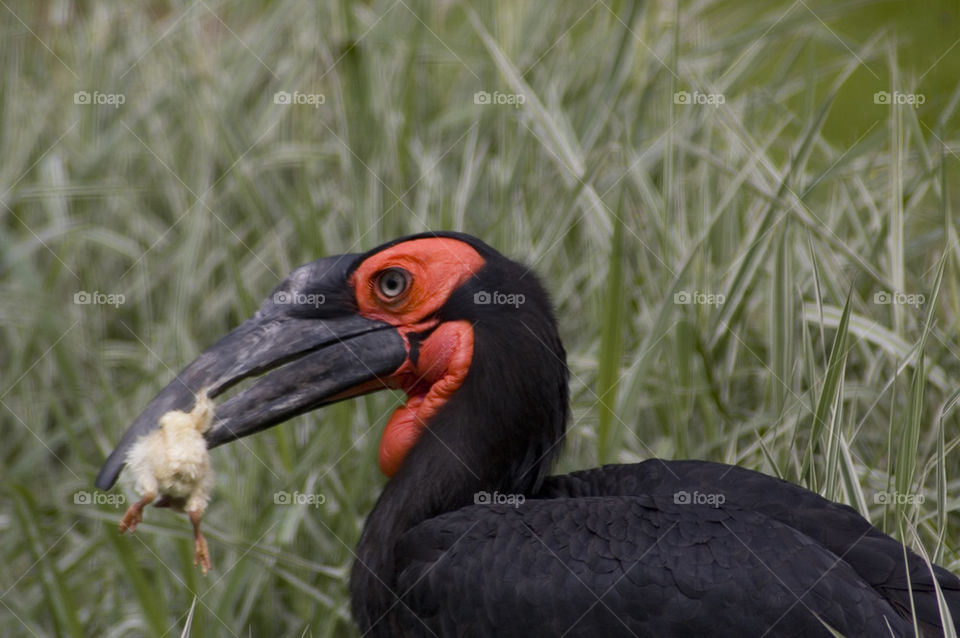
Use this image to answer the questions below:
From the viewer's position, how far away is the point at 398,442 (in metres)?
2.72

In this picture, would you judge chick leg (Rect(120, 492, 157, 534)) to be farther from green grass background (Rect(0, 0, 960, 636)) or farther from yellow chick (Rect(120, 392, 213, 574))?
green grass background (Rect(0, 0, 960, 636))

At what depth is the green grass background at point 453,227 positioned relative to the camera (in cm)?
317

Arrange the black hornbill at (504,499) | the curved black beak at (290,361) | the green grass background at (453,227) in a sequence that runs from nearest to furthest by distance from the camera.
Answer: the black hornbill at (504,499)
the curved black beak at (290,361)
the green grass background at (453,227)

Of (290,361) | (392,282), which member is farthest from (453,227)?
(290,361)

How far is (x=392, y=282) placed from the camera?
271 cm

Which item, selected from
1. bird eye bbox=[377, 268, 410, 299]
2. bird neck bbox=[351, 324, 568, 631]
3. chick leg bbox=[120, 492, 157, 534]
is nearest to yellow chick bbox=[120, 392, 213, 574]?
chick leg bbox=[120, 492, 157, 534]

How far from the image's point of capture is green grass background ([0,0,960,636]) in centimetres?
A: 317

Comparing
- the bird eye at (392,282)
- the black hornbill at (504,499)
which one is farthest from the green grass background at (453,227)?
the bird eye at (392,282)

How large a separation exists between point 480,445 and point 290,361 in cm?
43

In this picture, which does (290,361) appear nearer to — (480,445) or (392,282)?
(392,282)

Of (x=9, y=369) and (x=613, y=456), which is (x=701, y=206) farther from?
(x=9, y=369)

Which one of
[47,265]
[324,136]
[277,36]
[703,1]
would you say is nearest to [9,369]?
[47,265]

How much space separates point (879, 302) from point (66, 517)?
2466mm

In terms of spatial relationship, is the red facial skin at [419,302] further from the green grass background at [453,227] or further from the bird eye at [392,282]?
the green grass background at [453,227]
